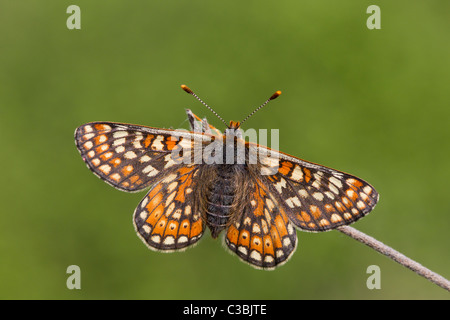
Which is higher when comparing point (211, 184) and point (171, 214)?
point (211, 184)

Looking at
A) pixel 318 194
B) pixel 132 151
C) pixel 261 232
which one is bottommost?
pixel 261 232

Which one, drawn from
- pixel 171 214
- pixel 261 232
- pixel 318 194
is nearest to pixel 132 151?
pixel 171 214

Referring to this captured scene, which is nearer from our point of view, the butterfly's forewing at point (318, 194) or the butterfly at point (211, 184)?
the butterfly's forewing at point (318, 194)

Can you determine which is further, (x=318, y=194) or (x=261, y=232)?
(x=261, y=232)

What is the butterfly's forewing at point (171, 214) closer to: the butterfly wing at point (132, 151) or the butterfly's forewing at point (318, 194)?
the butterfly wing at point (132, 151)

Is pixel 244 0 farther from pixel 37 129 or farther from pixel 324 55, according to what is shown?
pixel 37 129

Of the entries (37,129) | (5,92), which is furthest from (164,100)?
(5,92)

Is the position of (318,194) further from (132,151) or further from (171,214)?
(132,151)

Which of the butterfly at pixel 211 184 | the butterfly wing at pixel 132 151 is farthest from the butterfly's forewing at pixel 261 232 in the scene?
the butterfly wing at pixel 132 151
